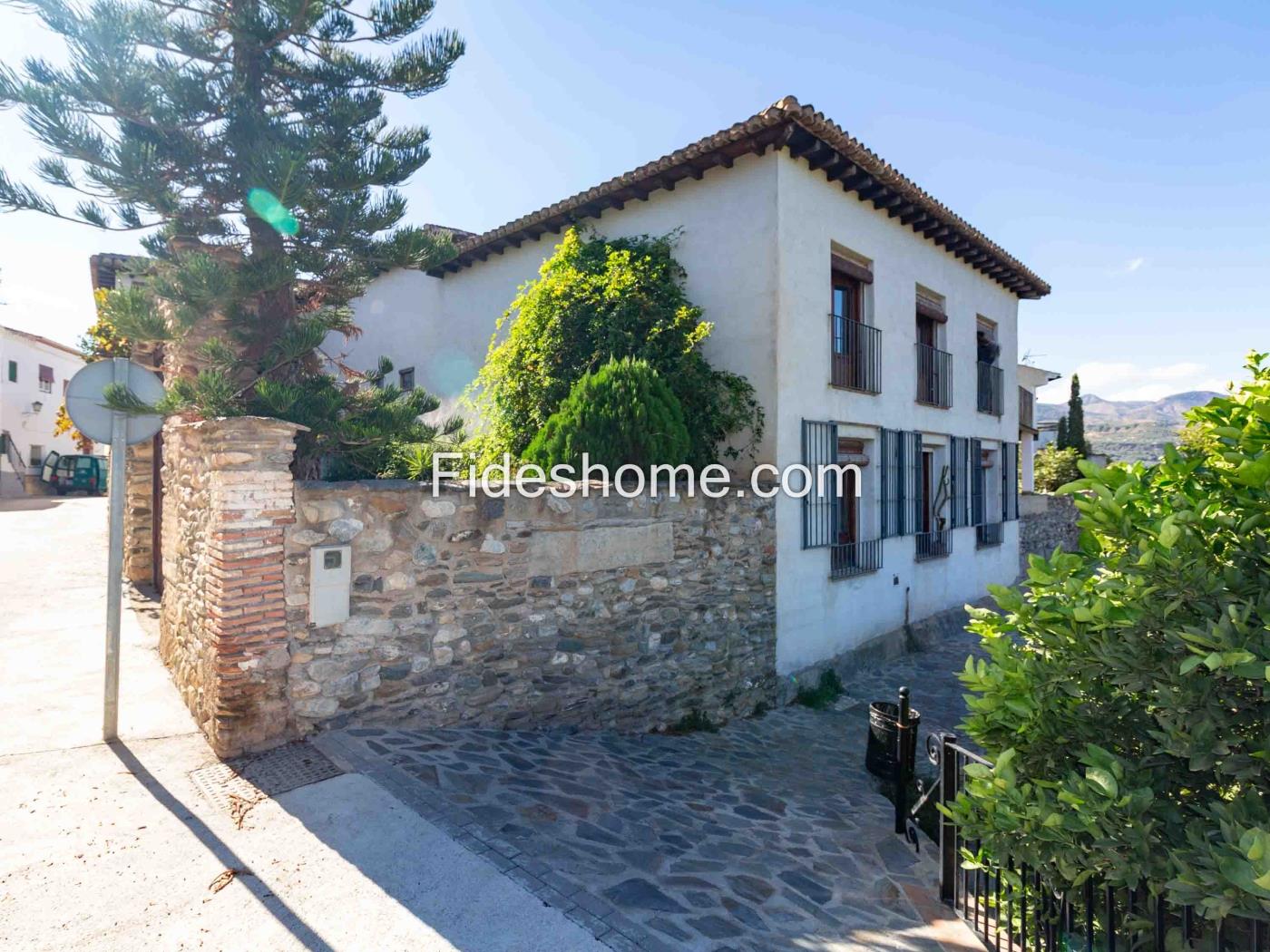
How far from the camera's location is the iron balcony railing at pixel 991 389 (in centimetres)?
1247

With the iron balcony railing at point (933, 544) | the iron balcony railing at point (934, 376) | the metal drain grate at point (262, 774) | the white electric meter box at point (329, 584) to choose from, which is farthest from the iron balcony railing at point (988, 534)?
the metal drain grate at point (262, 774)

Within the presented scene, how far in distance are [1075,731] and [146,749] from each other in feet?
16.7

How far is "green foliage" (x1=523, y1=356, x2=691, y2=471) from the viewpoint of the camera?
21.5 feet

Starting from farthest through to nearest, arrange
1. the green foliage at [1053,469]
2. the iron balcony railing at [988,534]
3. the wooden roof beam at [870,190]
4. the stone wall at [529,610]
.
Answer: the green foliage at [1053,469] < the iron balcony railing at [988,534] < the wooden roof beam at [870,190] < the stone wall at [529,610]

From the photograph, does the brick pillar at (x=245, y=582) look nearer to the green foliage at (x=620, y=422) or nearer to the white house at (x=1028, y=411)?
the green foliage at (x=620, y=422)

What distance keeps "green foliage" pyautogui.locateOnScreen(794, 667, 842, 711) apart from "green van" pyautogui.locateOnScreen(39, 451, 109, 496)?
93.3 feet

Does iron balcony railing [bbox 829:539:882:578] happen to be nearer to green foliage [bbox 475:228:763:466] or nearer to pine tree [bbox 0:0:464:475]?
green foliage [bbox 475:228:763:466]

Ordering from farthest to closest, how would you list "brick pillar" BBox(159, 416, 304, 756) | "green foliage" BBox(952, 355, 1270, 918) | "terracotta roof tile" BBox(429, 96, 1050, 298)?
"terracotta roof tile" BBox(429, 96, 1050, 298) → "brick pillar" BBox(159, 416, 304, 756) → "green foliage" BBox(952, 355, 1270, 918)

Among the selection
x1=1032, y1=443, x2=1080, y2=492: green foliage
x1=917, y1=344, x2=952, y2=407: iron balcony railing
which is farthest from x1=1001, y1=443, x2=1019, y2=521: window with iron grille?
x1=1032, y1=443, x2=1080, y2=492: green foliage

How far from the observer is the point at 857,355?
9039 mm

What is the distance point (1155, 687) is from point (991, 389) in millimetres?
11692

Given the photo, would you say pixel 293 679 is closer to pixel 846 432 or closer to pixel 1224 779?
pixel 1224 779

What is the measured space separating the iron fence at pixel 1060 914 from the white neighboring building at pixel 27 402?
32.5 m

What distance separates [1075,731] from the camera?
2.60 m
